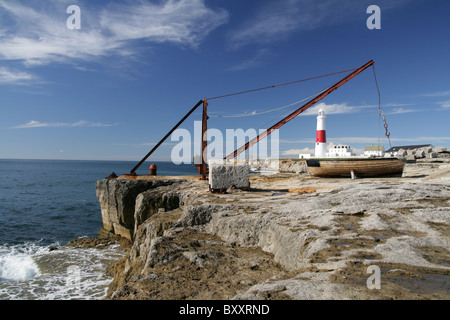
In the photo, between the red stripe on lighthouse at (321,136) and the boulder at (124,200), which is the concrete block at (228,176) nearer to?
the boulder at (124,200)

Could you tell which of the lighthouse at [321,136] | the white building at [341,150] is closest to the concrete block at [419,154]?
the lighthouse at [321,136]

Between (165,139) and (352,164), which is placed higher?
(165,139)

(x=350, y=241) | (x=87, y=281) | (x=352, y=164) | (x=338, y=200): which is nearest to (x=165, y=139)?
(x=87, y=281)

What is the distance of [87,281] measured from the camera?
1120cm

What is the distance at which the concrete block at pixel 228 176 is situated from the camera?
1066 centimetres

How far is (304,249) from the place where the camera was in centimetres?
450

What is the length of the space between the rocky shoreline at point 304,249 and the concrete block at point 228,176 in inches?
75.4

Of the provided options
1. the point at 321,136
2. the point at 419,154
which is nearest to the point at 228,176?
the point at 419,154

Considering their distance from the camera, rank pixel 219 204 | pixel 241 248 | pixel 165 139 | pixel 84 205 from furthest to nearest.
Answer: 1. pixel 84 205
2. pixel 165 139
3. pixel 219 204
4. pixel 241 248

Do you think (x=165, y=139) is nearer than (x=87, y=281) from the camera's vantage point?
No
